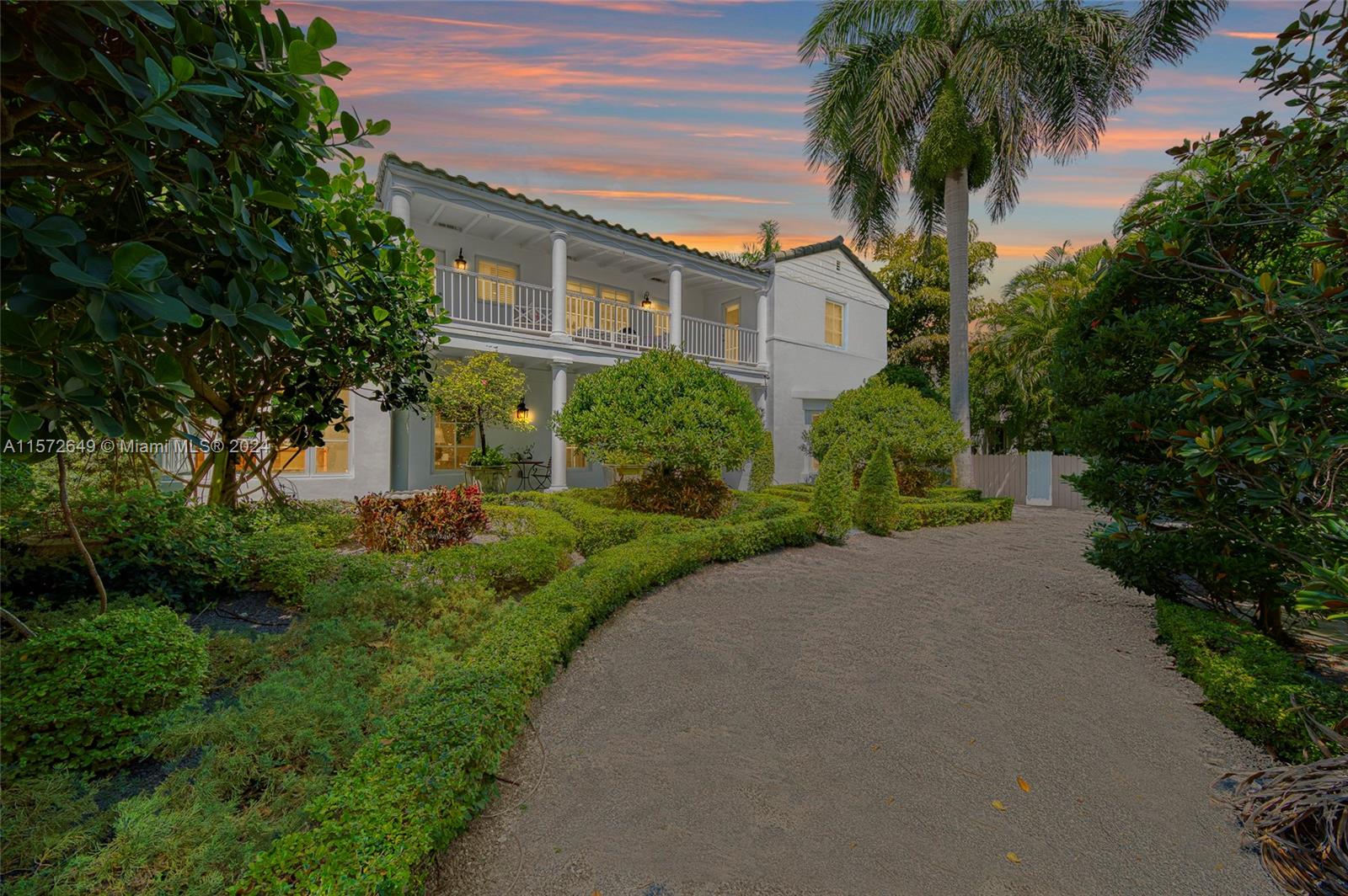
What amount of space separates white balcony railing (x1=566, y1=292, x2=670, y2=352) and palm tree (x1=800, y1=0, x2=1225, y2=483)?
22.6 ft

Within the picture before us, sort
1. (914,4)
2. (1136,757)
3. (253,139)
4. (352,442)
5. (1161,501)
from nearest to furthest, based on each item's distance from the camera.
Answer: (253,139) < (1136,757) < (1161,501) < (352,442) < (914,4)

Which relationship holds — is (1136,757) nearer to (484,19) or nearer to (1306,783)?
(1306,783)

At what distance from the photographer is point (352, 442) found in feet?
32.7

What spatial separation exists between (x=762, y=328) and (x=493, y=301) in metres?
7.75

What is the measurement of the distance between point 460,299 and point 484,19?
8.33 m

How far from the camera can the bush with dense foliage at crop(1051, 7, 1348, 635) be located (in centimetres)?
321

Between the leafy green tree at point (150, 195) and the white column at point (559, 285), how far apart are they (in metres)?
9.81

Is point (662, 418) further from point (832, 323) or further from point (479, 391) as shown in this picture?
point (832, 323)

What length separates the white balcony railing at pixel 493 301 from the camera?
1139 centimetres

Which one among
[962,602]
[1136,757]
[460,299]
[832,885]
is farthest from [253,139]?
[460,299]

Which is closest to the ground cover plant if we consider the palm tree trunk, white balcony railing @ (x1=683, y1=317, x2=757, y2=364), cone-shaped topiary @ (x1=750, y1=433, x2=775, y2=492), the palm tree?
cone-shaped topiary @ (x1=750, y1=433, x2=775, y2=492)

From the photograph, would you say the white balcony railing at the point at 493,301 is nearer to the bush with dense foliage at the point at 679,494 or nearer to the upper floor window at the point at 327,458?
the upper floor window at the point at 327,458

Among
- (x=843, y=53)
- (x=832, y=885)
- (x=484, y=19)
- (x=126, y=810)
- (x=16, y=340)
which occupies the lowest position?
(x=832, y=885)

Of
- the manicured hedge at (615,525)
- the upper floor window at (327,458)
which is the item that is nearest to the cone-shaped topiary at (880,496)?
the manicured hedge at (615,525)
